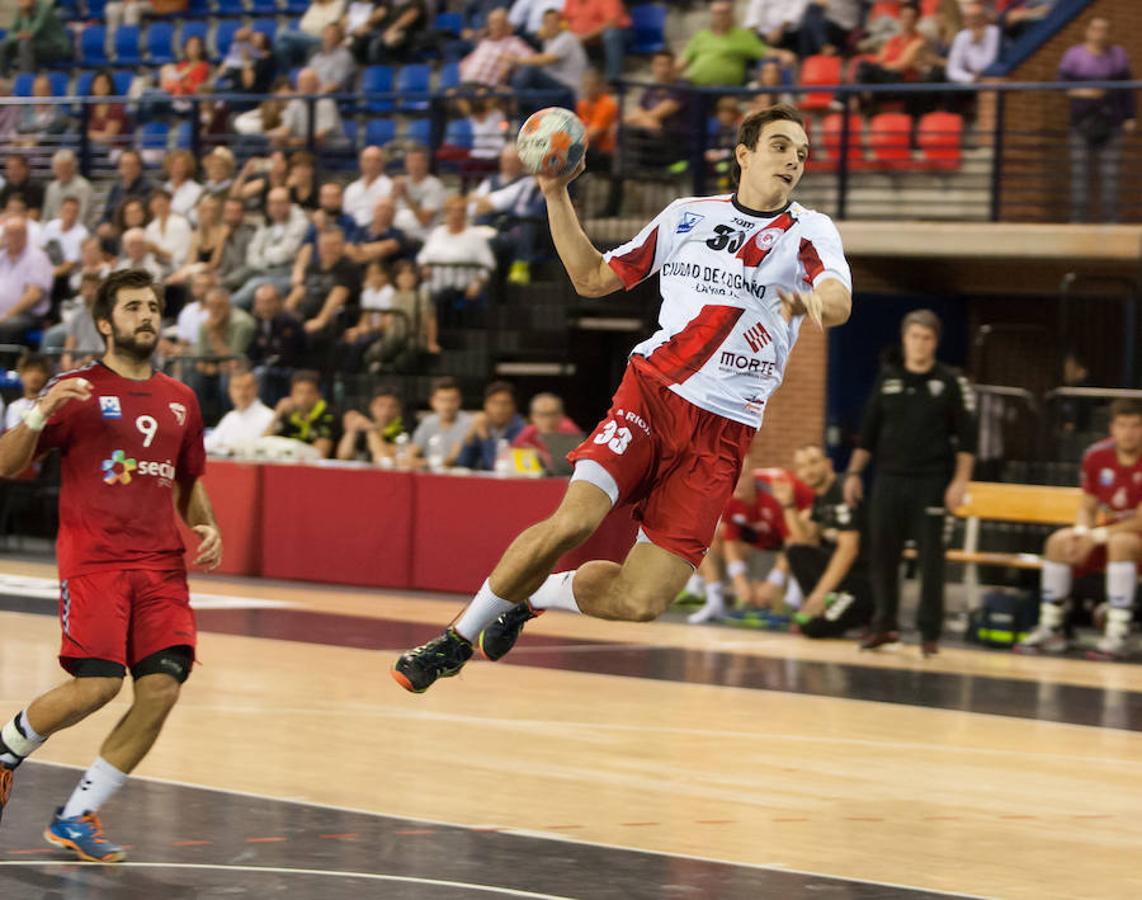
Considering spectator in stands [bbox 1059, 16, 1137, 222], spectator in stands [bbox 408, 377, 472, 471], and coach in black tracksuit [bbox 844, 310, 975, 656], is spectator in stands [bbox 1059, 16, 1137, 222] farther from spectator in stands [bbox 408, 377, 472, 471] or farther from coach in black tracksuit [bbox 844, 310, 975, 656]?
spectator in stands [bbox 408, 377, 472, 471]

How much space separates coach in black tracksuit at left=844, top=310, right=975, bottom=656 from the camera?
44.2 feet

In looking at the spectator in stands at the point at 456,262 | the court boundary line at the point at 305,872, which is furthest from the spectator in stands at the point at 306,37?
the court boundary line at the point at 305,872

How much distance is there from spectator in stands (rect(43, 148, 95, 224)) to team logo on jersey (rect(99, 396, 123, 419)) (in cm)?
1565

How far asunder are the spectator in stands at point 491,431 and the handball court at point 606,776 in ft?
9.67

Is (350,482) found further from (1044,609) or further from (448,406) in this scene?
(1044,609)

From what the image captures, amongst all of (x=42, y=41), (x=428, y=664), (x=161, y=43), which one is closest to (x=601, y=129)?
(x=161, y=43)

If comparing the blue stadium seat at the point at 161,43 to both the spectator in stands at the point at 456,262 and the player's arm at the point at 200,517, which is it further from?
the player's arm at the point at 200,517

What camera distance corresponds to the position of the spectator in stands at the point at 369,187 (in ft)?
65.0

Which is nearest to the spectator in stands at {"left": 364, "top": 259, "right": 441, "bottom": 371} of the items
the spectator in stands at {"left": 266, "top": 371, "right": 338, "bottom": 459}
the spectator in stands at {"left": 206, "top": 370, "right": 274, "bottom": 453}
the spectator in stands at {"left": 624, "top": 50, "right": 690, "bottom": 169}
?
the spectator in stands at {"left": 266, "top": 371, "right": 338, "bottom": 459}

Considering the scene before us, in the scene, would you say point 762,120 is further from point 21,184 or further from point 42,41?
point 42,41

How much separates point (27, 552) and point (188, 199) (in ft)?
13.5

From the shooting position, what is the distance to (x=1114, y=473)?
14.0m

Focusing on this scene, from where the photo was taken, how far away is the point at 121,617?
7.19 metres

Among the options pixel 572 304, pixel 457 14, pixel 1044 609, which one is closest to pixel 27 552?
pixel 572 304
